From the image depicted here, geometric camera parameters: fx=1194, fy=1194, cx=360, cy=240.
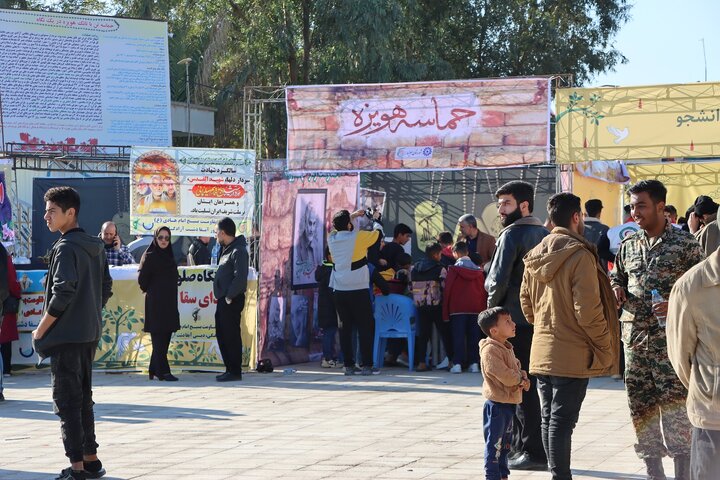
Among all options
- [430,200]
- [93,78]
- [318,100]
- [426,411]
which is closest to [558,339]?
[426,411]

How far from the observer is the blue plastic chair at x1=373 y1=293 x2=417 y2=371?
1376 centimetres

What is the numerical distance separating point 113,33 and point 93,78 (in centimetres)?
108

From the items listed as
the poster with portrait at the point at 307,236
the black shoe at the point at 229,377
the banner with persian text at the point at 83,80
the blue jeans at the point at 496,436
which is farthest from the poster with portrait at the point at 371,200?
the blue jeans at the point at 496,436

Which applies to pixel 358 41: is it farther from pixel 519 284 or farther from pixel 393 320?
pixel 519 284

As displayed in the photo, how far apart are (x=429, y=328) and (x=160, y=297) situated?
3.11 m

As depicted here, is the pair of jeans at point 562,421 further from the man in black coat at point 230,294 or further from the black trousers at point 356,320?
the black trousers at point 356,320

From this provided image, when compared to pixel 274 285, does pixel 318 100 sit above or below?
above

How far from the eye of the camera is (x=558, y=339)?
6.36 metres

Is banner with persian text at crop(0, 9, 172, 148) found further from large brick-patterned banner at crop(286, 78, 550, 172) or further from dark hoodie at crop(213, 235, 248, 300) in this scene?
dark hoodie at crop(213, 235, 248, 300)

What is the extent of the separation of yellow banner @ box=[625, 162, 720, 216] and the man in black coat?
10981mm

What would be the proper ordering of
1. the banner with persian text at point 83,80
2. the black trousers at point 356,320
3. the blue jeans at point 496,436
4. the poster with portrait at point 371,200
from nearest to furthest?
the blue jeans at point 496,436 → the black trousers at point 356,320 → the poster with portrait at point 371,200 → the banner with persian text at point 83,80

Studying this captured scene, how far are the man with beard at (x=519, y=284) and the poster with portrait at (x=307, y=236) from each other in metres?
6.80

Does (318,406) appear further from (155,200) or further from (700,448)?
(700,448)

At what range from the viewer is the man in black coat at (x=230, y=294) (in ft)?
40.9
